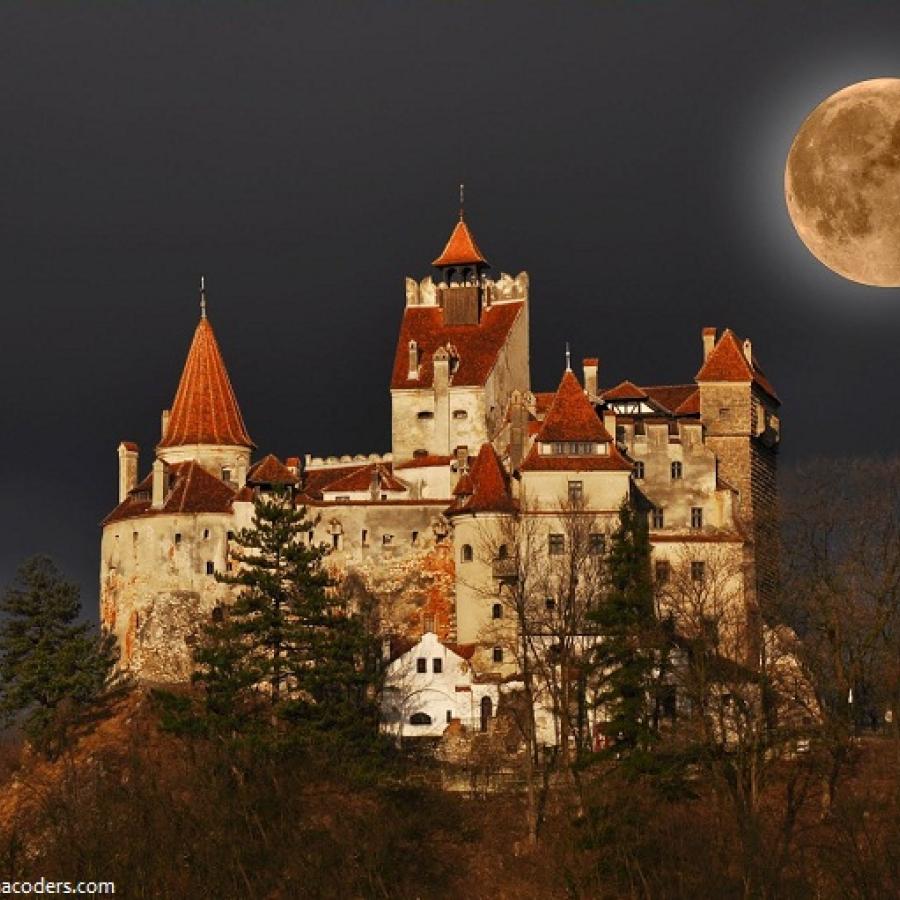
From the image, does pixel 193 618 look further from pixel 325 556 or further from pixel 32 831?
pixel 32 831

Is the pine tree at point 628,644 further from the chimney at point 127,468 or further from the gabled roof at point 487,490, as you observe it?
the chimney at point 127,468

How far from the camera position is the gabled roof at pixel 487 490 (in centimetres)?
8319

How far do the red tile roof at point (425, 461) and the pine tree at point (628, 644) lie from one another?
12.5 m

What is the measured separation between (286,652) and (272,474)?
30.7ft

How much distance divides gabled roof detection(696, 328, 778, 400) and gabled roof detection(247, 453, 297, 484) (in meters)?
15.0

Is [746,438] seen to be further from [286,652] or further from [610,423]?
[286,652]

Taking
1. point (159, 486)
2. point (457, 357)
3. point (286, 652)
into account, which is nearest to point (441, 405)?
point (457, 357)

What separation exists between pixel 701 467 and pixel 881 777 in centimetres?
1548

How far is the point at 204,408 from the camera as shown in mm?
93625

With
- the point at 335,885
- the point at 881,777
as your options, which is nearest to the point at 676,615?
the point at 881,777

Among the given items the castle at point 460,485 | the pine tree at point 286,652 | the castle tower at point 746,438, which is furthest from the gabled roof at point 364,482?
the castle tower at point 746,438

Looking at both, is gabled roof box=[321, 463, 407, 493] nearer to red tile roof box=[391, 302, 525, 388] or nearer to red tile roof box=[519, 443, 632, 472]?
red tile roof box=[391, 302, 525, 388]

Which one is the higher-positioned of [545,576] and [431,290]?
[431,290]

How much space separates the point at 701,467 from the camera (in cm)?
8662
